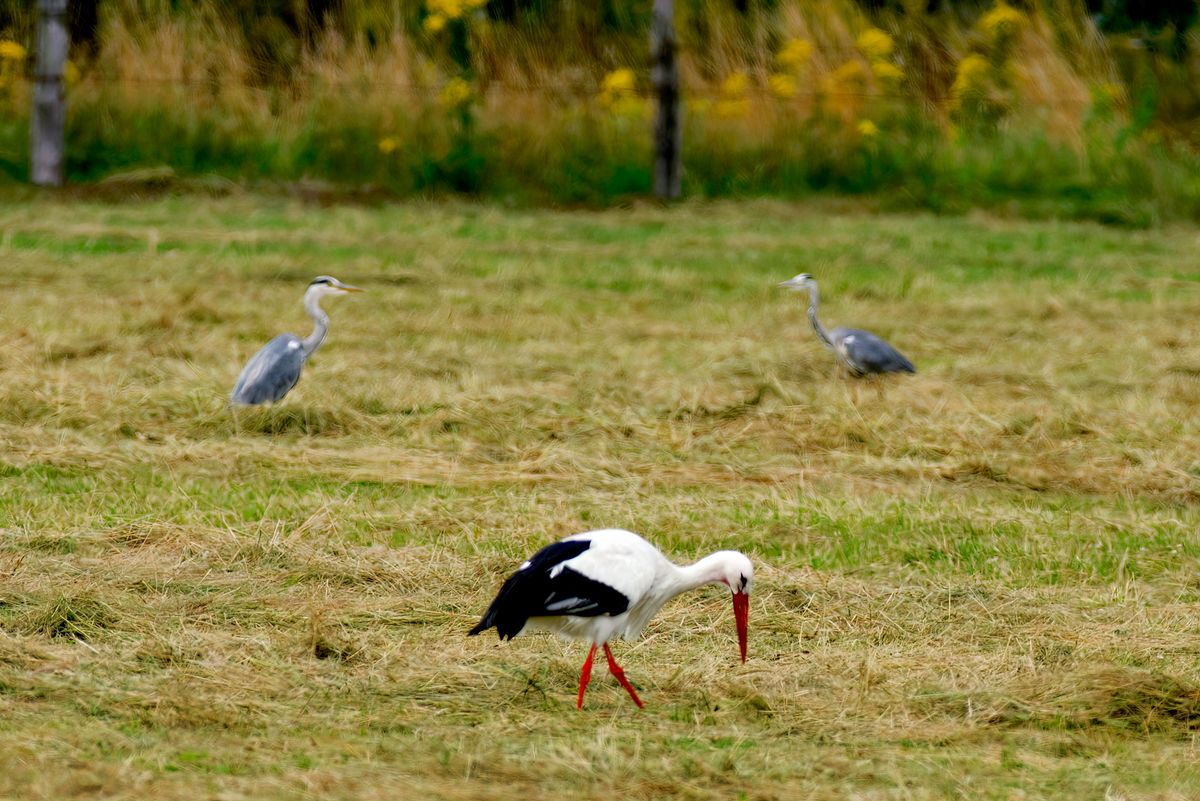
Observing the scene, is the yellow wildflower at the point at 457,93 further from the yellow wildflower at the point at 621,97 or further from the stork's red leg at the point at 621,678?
the stork's red leg at the point at 621,678

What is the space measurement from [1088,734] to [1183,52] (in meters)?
15.2

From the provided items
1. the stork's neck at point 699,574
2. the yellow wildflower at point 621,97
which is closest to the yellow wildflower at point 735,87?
the yellow wildflower at point 621,97

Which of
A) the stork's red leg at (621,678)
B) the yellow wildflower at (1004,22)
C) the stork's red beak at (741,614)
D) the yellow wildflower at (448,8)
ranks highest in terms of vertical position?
the yellow wildflower at (448,8)

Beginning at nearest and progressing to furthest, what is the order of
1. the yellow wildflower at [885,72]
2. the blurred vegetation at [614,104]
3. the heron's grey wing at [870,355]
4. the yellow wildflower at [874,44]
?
the heron's grey wing at [870,355] → the blurred vegetation at [614,104] → the yellow wildflower at [885,72] → the yellow wildflower at [874,44]

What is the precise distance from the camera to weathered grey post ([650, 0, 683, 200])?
49.8ft

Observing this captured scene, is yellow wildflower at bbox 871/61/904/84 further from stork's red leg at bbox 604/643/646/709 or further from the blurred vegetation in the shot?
stork's red leg at bbox 604/643/646/709

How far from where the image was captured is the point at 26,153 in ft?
49.2

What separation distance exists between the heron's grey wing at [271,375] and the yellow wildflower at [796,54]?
9.75m

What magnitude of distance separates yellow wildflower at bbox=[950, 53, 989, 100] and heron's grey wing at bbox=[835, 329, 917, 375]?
857 cm

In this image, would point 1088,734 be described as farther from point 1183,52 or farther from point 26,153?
point 1183,52

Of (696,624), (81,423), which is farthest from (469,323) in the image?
(696,624)

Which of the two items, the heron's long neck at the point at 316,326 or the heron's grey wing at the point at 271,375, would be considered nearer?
the heron's grey wing at the point at 271,375

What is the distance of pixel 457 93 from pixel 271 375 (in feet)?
27.2

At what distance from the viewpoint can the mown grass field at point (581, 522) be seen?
13.3 ft
